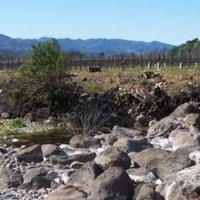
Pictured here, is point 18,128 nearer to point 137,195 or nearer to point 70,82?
point 70,82

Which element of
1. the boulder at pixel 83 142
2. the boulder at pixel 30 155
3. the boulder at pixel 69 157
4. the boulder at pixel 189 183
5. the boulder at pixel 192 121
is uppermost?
the boulder at pixel 189 183

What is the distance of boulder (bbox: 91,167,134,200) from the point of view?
16531mm

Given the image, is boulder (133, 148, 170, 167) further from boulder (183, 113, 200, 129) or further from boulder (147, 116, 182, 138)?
boulder (147, 116, 182, 138)

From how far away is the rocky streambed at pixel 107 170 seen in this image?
16.6 m

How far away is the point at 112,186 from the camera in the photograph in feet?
54.4

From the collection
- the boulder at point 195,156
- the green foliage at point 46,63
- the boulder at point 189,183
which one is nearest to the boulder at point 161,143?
the boulder at point 195,156

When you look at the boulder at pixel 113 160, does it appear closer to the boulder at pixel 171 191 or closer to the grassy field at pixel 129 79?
the boulder at pixel 171 191

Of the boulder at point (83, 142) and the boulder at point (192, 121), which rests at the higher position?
the boulder at point (192, 121)

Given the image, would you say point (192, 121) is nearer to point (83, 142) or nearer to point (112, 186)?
point (83, 142)

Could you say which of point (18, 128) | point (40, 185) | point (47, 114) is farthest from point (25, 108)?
point (40, 185)

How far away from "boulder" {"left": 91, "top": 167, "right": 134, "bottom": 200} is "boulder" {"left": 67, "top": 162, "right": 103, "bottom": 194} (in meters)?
0.95

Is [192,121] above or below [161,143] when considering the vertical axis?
above

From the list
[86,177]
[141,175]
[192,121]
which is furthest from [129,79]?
[86,177]

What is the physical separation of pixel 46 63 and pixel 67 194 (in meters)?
25.2
